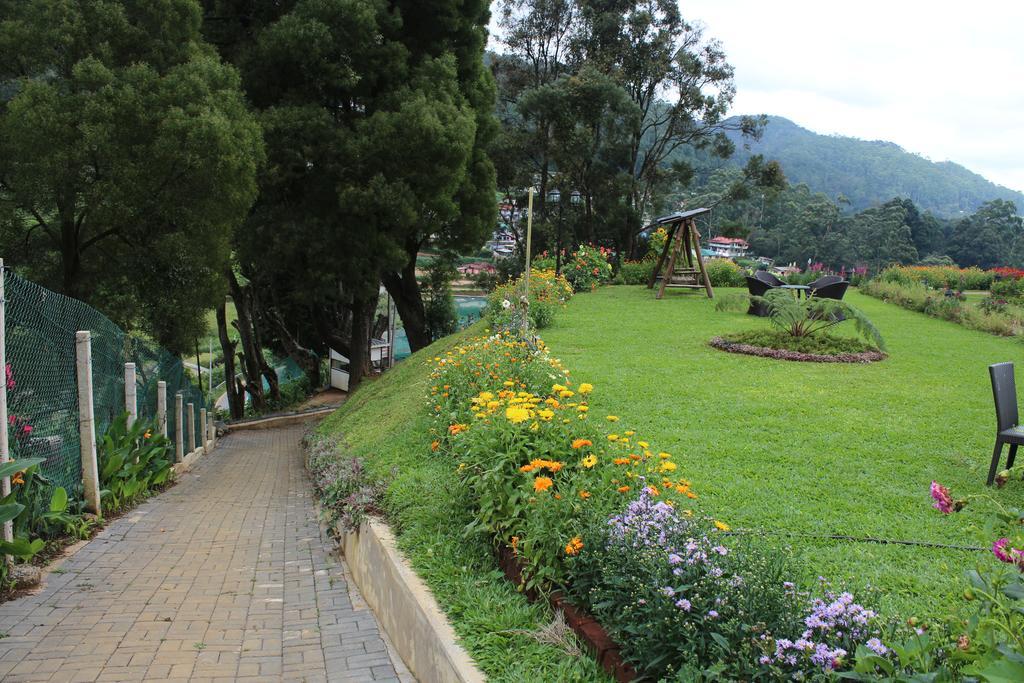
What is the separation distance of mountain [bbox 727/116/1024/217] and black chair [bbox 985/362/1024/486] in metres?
65.5

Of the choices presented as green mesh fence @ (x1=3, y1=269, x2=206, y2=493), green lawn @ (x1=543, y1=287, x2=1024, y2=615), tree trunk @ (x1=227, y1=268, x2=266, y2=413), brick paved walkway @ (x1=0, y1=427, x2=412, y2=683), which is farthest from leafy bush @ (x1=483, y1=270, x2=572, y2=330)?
tree trunk @ (x1=227, y1=268, x2=266, y2=413)

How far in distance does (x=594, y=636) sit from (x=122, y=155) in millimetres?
10160

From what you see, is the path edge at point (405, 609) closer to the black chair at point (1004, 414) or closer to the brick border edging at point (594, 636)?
the brick border edging at point (594, 636)

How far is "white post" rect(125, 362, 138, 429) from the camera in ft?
26.3

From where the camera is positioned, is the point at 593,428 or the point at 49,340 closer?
the point at 593,428

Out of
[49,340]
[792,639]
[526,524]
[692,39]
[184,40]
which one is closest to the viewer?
[792,639]

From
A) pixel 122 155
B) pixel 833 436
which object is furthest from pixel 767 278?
pixel 122 155

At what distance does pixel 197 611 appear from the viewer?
15.3 ft

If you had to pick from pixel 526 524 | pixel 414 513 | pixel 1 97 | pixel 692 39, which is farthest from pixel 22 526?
pixel 692 39

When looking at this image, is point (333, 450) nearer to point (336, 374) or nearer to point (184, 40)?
point (184, 40)

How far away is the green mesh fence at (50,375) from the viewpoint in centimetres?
533

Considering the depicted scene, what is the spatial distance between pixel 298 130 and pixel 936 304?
13.2 metres

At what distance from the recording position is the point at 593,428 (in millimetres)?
4340

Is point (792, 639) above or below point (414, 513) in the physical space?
above
